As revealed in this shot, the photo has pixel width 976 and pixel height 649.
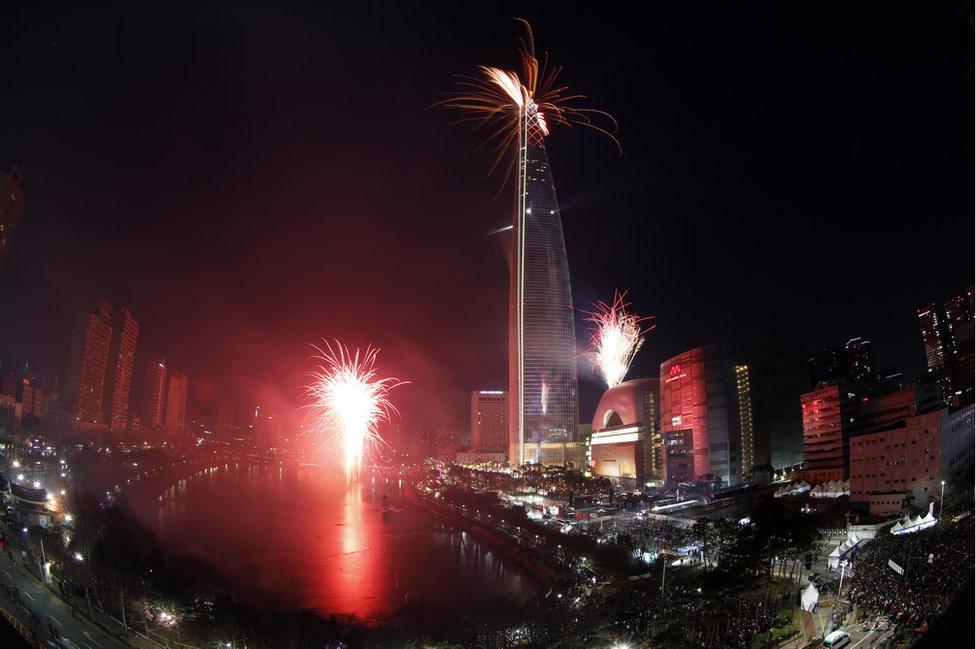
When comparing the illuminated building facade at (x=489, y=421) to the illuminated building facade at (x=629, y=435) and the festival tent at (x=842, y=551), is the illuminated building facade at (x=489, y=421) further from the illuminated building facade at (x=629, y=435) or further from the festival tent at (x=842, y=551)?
the festival tent at (x=842, y=551)

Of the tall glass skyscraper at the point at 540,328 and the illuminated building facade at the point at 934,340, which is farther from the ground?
the tall glass skyscraper at the point at 540,328

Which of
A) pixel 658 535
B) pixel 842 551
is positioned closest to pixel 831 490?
pixel 658 535

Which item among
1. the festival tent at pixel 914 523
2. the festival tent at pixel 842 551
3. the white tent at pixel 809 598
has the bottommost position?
the white tent at pixel 809 598

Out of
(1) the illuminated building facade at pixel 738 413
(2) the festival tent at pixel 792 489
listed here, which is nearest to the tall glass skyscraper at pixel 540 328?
(1) the illuminated building facade at pixel 738 413

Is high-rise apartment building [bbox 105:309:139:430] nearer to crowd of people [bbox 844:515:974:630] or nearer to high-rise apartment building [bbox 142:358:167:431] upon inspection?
high-rise apartment building [bbox 142:358:167:431]

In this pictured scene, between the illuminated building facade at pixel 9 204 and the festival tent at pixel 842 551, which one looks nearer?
the illuminated building facade at pixel 9 204

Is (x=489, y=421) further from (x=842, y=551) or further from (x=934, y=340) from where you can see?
(x=934, y=340)
